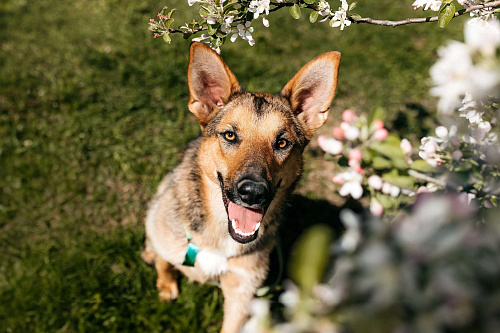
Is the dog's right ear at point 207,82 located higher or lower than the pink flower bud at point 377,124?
lower

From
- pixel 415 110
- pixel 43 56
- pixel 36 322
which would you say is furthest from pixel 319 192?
pixel 43 56

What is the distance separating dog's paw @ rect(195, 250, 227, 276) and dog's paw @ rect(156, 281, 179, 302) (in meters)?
0.81

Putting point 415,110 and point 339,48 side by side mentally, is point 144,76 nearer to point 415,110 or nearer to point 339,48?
point 339,48

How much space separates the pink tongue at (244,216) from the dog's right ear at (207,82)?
773 millimetres

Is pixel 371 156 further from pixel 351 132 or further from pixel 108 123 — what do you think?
pixel 108 123

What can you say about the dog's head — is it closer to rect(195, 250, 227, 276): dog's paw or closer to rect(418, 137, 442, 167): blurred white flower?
rect(195, 250, 227, 276): dog's paw

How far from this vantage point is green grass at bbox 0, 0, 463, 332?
3.71 m

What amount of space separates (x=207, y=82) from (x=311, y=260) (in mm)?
2325

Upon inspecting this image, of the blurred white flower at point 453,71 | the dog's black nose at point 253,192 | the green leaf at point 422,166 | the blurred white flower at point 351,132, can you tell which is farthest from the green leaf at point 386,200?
the dog's black nose at point 253,192

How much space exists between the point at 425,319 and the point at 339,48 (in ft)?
20.0

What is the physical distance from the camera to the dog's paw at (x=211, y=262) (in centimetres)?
308

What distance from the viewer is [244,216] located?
109 inches

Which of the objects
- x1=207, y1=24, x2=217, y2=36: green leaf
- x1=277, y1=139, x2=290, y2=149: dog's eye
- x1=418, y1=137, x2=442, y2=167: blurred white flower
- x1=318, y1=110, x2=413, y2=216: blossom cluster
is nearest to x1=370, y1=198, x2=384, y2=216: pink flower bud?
x1=318, y1=110, x2=413, y2=216: blossom cluster

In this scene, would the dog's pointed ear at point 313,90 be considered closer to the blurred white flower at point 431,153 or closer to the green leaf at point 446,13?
the green leaf at point 446,13
